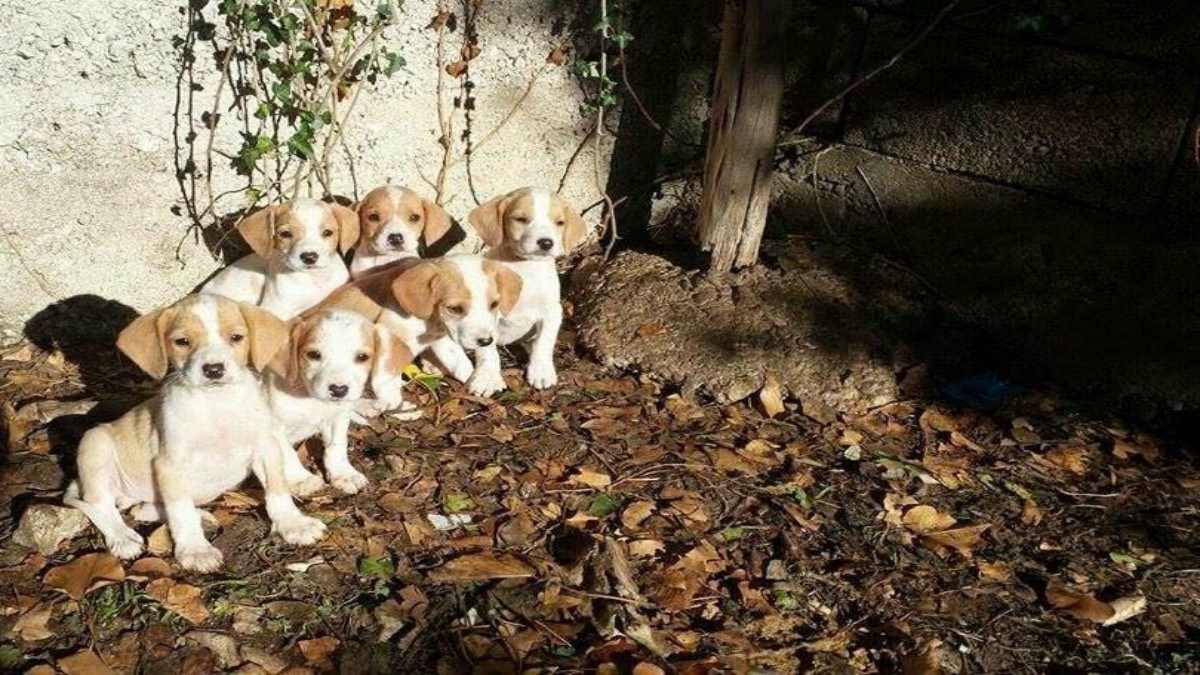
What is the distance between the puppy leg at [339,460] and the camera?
4477 millimetres

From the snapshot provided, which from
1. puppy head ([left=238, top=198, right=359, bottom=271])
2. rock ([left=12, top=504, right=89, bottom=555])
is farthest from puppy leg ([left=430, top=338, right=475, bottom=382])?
rock ([left=12, top=504, right=89, bottom=555])

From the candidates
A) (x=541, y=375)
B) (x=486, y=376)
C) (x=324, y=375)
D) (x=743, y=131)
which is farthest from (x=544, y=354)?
(x=324, y=375)

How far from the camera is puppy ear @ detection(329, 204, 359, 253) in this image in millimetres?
5102

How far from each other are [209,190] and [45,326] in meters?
1.03

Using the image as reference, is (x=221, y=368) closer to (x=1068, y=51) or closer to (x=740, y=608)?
(x=740, y=608)

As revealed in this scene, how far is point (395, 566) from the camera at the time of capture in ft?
13.2

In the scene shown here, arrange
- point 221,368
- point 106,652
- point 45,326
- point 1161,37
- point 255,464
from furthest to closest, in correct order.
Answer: point 45,326 → point 1161,37 → point 255,464 → point 221,368 → point 106,652

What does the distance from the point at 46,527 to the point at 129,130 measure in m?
2.01

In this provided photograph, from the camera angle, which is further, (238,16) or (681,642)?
(238,16)

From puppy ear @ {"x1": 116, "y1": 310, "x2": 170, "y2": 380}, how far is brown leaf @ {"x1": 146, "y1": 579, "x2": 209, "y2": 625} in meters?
0.74

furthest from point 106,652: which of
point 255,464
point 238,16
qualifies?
point 238,16

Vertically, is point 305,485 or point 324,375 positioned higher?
point 324,375

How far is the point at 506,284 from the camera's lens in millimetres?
4949

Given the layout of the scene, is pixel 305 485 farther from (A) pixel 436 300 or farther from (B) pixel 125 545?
(A) pixel 436 300
